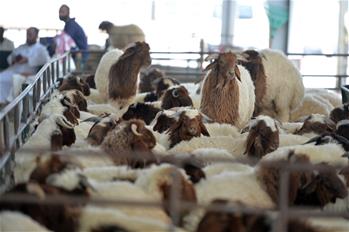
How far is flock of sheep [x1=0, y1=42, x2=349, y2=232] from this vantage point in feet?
12.9

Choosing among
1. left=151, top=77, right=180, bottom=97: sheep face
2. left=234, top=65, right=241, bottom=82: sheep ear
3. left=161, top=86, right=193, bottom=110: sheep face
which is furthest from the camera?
left=151, top=77, right=180, bottom=97: sheep face

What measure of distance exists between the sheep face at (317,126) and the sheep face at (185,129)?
1144mm

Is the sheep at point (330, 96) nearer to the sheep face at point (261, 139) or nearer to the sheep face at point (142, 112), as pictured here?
the sheep face at point (142, 112)

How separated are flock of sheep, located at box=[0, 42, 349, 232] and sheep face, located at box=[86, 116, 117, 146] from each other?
0.05 ft

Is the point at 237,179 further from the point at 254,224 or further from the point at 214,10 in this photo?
the point at 214,10

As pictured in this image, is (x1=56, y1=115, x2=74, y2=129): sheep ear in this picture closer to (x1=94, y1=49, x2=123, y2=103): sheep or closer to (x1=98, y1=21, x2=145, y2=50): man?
(x1=94, y1=49, x2=123, y2=103): sheep

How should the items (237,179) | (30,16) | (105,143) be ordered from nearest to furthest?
(237,179)
(105,143)
(30,16)

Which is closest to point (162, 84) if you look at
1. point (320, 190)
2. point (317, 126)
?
point (317, 126)

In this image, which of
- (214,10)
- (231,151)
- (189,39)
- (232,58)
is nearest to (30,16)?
(189,39)

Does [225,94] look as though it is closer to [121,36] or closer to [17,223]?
[17,223]

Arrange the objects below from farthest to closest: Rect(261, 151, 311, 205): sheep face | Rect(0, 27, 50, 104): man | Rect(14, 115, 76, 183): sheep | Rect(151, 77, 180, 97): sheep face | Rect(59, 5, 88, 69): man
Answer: Rect(59, 5, 88, 69): man → Rect(0, 27, 50, 104): man → Rect(151, 77, 180, 97): sheep face → Rect(14, 115, 76, 183): sheep → Rect(261, 151, 311, 205): sheep face

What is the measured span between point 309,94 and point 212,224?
19.8 ft

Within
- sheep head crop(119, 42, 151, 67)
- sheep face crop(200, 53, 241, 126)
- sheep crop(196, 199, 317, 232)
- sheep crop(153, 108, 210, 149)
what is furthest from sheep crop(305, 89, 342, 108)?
A: sheep crop(196, 199, 317, 232)

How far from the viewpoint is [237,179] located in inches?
190
